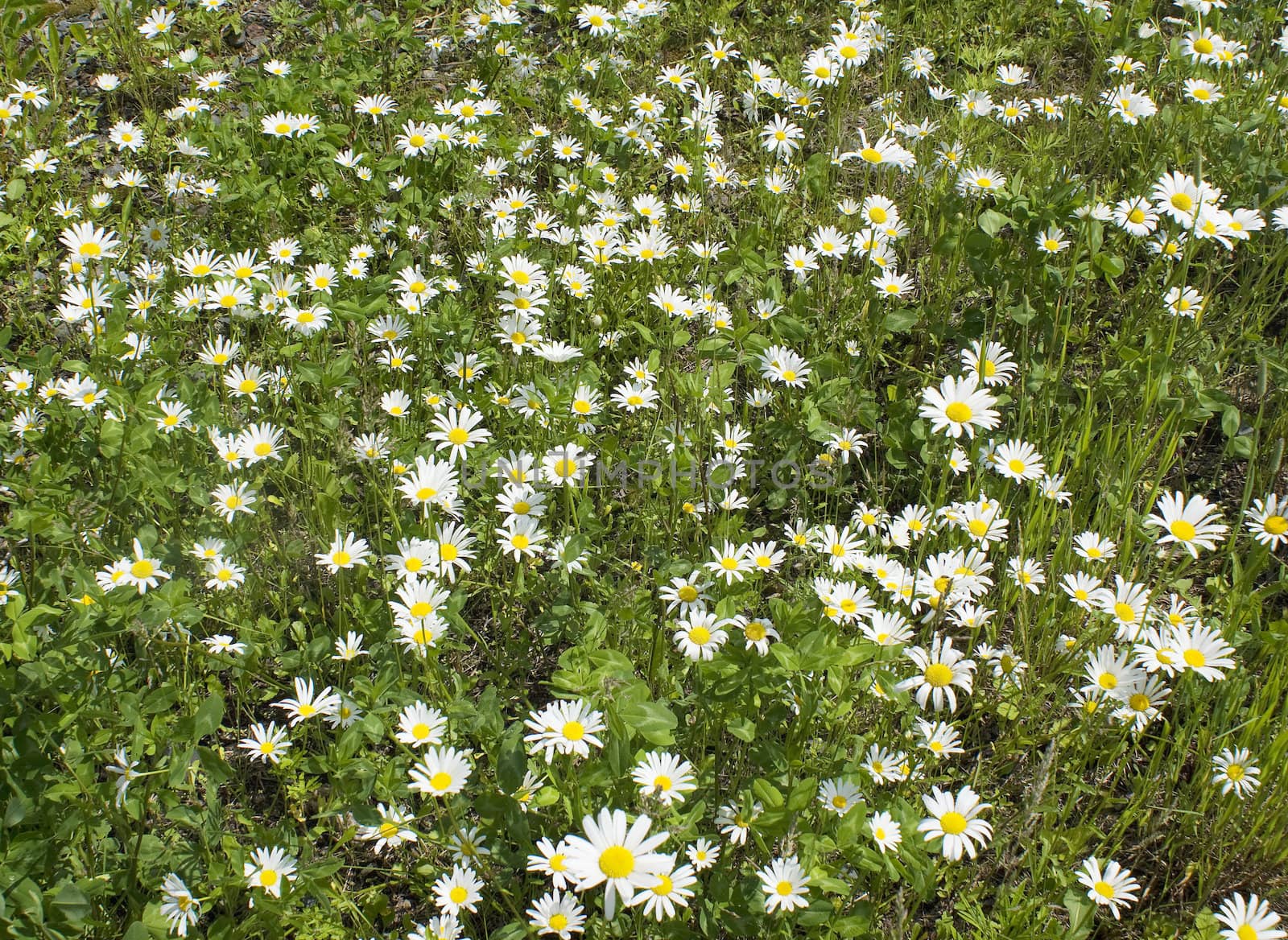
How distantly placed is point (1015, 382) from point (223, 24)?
446cm

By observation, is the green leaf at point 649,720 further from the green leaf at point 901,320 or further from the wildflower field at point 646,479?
the green leaf at point 901,320

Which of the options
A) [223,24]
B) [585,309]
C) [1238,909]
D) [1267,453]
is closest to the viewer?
[1238,909]

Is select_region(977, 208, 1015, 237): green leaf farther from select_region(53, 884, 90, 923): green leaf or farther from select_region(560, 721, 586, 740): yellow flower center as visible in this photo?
select_region(53, 884, 90, 923): green leaf

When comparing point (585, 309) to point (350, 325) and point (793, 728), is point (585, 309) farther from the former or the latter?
point (793, 728)

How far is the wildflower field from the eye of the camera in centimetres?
206

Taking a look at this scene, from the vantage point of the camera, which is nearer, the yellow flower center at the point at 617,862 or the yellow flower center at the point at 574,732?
the yellow flower center at the point at 617,862

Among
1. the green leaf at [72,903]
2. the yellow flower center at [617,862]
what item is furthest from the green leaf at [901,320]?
the green leaf at [72,903]

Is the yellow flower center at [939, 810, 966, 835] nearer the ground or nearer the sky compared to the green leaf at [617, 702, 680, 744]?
nearer the ground

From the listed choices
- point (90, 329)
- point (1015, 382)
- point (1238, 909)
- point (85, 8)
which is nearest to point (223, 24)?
point (85, 8)

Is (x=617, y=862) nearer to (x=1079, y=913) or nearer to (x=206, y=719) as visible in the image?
(x=206, y=719)

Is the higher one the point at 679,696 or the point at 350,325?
the point at 350,325

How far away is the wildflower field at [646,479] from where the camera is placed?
6.76 feet

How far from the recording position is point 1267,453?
3021mm

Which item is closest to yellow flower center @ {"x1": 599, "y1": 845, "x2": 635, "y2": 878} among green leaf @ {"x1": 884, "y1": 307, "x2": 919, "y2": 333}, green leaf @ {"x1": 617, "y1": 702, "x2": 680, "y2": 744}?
green leaf @ {"x1": 617, "y1": 702, "x2": 680, "y2": 744}
